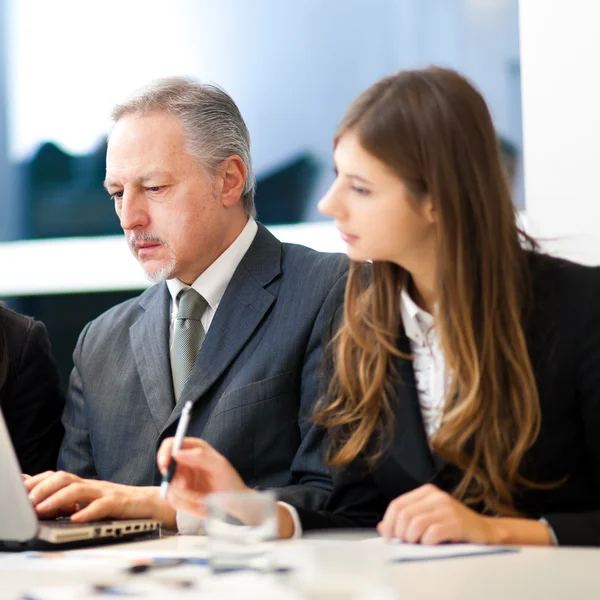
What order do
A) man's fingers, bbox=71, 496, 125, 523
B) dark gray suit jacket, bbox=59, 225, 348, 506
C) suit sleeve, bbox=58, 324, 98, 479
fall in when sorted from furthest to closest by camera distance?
suit sleeve, bbox=58, 324, 98, 479 → dark gray suit jacket, bbox=59, 225, 348, 506 → man's fingers, bbox=71, 496, 125, 523

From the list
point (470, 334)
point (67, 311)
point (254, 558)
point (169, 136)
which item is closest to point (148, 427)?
point (169, 136)

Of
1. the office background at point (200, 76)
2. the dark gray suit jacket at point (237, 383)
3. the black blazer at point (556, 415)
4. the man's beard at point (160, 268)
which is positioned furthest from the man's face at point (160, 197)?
the office background at point (200, 76)

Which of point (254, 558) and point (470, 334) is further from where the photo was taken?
point (470, 334)

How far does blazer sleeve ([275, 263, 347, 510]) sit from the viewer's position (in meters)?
1.82

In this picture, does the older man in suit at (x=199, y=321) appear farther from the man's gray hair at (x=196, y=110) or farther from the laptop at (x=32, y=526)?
the laptop at (x=32, y=526)

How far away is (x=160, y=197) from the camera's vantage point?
2.17 meters

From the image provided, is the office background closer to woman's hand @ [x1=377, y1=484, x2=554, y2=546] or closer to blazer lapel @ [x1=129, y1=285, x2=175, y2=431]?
blazer lapel @ [x1=129, y1=285, x2=175, y2=431]

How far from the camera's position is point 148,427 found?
2080 millimetres

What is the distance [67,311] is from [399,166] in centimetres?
206

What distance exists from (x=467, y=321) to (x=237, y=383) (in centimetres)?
63

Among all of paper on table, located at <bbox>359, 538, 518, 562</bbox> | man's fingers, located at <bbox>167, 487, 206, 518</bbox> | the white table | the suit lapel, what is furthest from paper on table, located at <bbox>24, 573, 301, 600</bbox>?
the suit lapel

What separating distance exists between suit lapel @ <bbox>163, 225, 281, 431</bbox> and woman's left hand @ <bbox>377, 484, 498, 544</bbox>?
758mm

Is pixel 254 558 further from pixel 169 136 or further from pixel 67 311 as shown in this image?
pixel 67 311

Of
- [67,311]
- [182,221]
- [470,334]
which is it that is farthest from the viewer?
[67,311]
